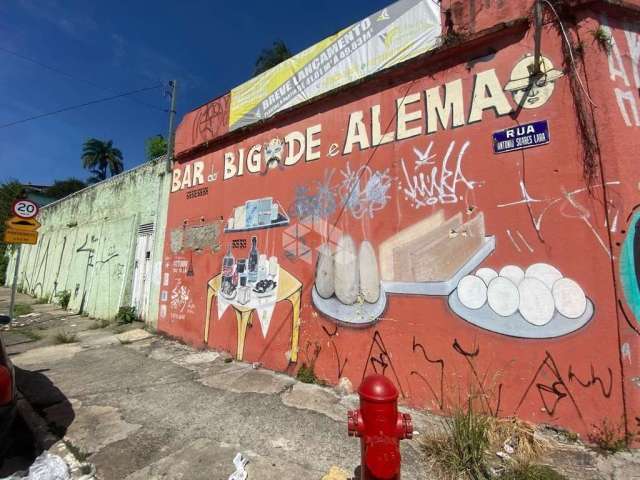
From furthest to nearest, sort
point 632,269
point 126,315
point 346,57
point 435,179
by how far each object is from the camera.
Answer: point 126,315
point 346,57
point 435,179
point 632,269

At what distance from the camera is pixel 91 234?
12.1m

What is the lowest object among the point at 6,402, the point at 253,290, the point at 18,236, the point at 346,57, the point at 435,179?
the point at 6,402

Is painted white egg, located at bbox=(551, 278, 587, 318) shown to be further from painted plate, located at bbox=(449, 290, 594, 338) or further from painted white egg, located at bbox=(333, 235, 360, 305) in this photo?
painted white egg, located at bbox=(333, 235, 360, 305)

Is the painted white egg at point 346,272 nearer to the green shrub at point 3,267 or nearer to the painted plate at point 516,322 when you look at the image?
the painted plate at point 516,322

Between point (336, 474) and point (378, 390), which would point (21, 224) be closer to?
point (336, 474)

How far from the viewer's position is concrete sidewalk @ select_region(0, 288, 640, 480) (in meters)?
2.93

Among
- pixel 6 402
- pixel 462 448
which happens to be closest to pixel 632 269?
pixel 462 448

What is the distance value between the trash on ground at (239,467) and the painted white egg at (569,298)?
126 inches

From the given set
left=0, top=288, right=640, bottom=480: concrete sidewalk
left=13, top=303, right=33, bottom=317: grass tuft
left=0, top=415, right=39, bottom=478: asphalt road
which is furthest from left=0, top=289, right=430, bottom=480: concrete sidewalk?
left=13, top=303, right=33, bottom=317: grass tuft

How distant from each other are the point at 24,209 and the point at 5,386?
23.8ft

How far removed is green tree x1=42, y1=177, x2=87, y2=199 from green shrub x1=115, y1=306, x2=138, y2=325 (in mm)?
36221

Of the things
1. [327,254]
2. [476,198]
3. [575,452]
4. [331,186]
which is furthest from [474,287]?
[331,186]

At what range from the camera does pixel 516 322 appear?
3.49m

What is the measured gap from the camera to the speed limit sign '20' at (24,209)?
815 cm
